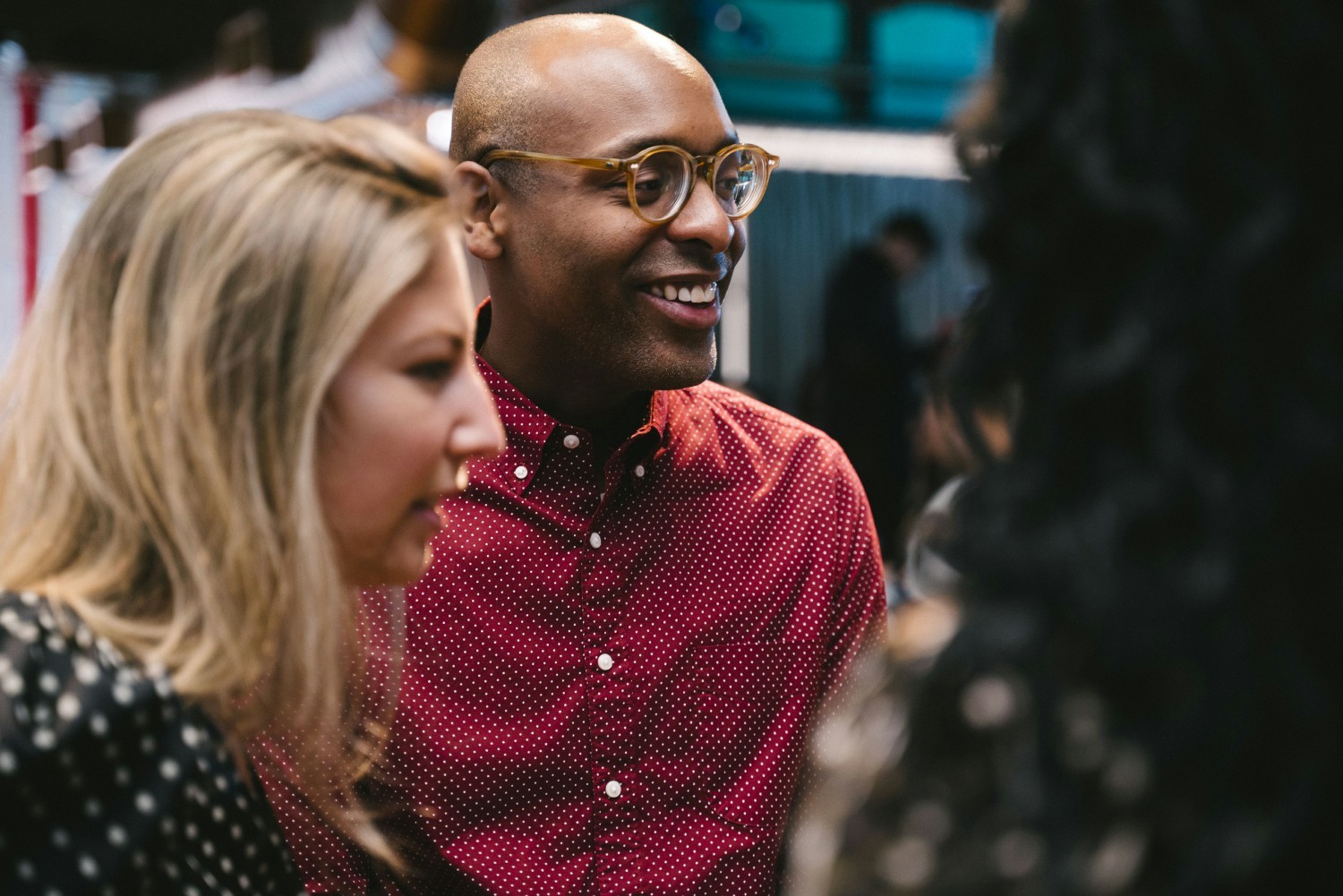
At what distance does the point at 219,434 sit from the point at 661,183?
89 cm

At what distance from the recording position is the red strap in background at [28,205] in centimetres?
880

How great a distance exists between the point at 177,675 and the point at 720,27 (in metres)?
5.38

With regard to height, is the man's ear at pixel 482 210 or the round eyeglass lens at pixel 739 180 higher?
the round eyeglass lens at pixel 739 180

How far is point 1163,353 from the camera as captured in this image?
0.50 m

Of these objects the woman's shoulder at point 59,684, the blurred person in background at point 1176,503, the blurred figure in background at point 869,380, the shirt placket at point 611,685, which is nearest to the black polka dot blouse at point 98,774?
the woman's shoulder at point 59,684

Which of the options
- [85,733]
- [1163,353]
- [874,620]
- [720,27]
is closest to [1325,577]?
[1163,353]

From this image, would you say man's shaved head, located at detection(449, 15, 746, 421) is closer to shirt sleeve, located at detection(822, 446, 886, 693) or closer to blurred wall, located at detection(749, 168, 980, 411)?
shirt sleeve, located at detection(822, 446, 886, 693)

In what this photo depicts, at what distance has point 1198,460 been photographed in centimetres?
50

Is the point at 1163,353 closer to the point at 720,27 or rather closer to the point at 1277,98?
the point at 1277,98

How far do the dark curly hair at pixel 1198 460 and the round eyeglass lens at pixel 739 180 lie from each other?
51.9 inches

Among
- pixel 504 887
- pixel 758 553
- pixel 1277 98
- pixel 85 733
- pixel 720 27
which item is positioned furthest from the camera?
pixel 720 27

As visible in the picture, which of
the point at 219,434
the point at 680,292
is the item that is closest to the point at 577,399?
the point at 680,292

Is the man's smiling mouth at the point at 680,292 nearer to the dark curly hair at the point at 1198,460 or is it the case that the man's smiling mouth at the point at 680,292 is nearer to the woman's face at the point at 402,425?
the woman's face at the point at 402,425

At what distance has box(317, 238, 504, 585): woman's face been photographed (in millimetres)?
1085
